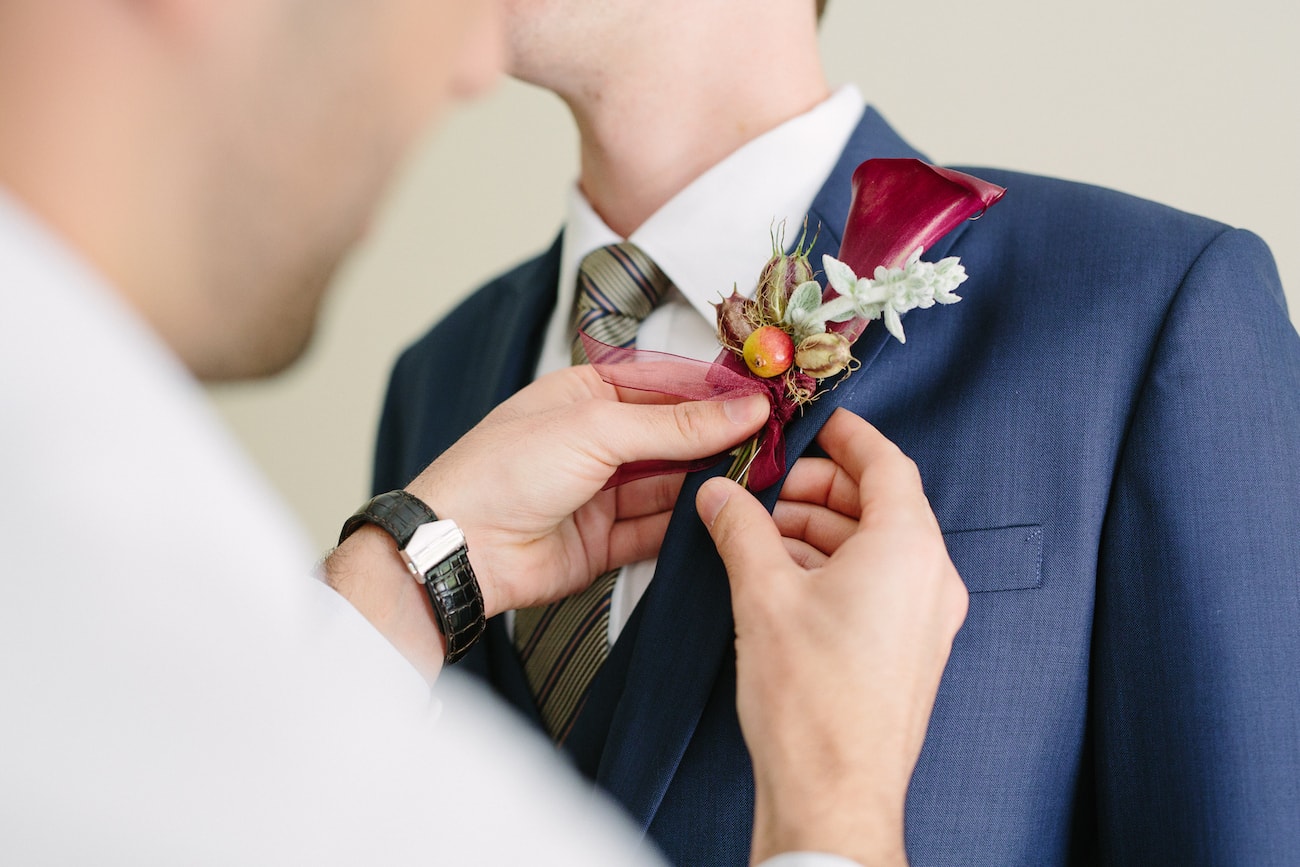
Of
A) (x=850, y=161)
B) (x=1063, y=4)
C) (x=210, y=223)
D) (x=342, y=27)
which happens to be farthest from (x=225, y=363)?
(x=1063, y=4)

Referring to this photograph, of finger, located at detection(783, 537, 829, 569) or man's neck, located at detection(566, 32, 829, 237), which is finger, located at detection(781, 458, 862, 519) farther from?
man's neck, located at detection(566, 32, 829, 237)

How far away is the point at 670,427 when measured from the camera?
115 centimetres

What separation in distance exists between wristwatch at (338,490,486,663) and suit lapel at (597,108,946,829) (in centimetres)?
21

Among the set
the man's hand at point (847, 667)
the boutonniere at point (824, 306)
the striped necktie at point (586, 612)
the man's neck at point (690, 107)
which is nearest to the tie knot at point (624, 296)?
the striped necktie at point (586, 612)

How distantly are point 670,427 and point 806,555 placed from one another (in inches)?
7.8

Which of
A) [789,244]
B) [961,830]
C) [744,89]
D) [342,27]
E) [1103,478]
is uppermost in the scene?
[342,27]

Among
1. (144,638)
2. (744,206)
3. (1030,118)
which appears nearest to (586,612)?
(744,206)

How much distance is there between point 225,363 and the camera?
0.72 metres

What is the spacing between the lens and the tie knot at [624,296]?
1.45 metres

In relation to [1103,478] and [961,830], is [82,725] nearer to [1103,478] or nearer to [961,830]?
[961,830]

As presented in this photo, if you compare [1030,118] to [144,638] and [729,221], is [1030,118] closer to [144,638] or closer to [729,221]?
[729,221]

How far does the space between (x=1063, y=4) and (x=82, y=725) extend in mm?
1931

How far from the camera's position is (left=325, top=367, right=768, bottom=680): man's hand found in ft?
3.78

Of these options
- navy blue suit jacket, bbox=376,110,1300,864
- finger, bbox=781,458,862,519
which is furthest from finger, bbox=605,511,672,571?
finger, bbox=781,458,862,519
